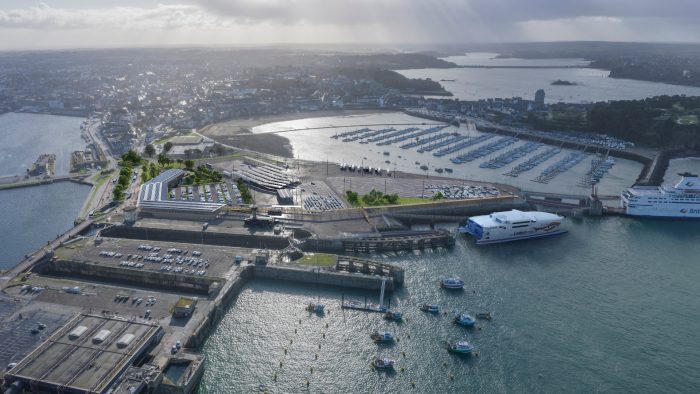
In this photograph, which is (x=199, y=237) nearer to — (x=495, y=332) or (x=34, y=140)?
(x=495, y=332)

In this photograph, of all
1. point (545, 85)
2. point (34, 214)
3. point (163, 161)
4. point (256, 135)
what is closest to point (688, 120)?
point (256, 135)

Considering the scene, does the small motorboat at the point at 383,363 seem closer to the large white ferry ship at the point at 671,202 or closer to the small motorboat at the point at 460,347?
the small motorboat at the point at 460,347


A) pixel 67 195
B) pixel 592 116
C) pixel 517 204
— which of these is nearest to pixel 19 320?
pixel 67 195

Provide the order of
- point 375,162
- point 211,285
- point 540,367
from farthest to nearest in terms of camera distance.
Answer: point 375,162
point 211,285
point 540,367

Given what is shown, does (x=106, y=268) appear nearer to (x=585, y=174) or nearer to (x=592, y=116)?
(x=585, y=174)

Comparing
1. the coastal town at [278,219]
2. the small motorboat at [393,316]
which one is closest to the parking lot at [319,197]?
the coastal town at [278,219]

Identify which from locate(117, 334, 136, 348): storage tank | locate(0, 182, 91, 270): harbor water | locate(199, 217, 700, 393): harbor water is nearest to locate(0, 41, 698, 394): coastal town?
locate(117, 334, 136, 348): storage tank
